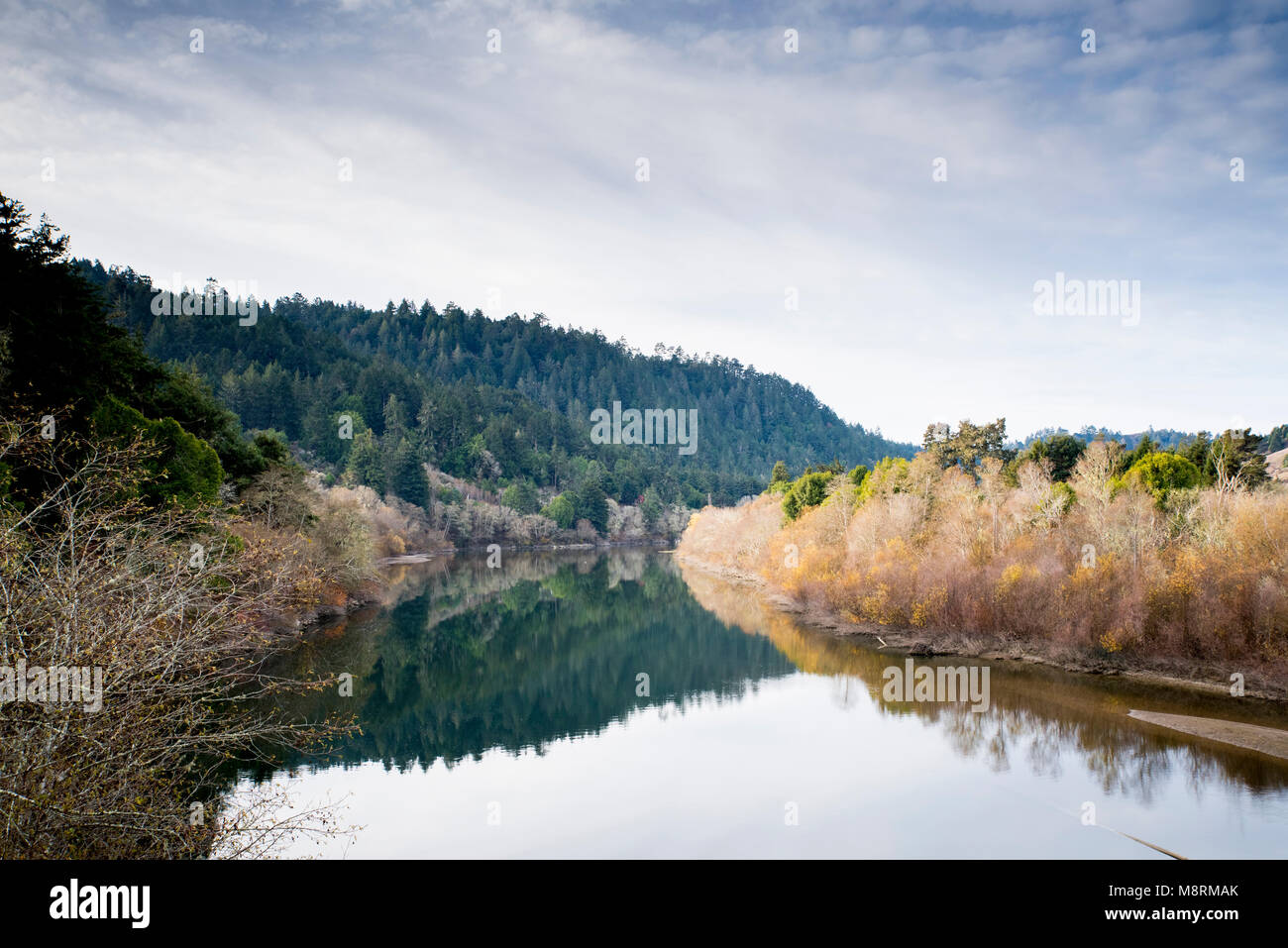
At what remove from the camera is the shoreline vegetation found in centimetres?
2714

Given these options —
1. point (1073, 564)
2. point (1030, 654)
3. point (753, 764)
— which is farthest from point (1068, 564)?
point (753, 764)

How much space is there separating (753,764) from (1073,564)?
19.9m

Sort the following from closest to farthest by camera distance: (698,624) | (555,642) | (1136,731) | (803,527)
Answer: (1136,731) → (555,642) → (698,624) → (803,527)

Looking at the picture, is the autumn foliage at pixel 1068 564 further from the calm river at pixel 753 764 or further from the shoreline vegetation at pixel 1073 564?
the calm river at pixel 753 764

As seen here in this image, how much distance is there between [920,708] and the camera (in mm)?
27031

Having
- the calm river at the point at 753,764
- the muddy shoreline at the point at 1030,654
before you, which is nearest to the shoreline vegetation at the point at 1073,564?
the muddy shoreline at the point at 1030,654

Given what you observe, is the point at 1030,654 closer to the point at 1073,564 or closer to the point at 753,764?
the point at 1073,564

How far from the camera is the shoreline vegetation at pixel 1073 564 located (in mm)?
27141

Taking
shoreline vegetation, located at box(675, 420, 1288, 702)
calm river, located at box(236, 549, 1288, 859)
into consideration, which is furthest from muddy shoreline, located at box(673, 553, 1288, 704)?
calm river, located at box(236, 549, 1288, 859)

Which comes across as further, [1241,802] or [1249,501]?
[1249,501]

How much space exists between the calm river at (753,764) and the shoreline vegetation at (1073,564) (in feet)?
7.18
